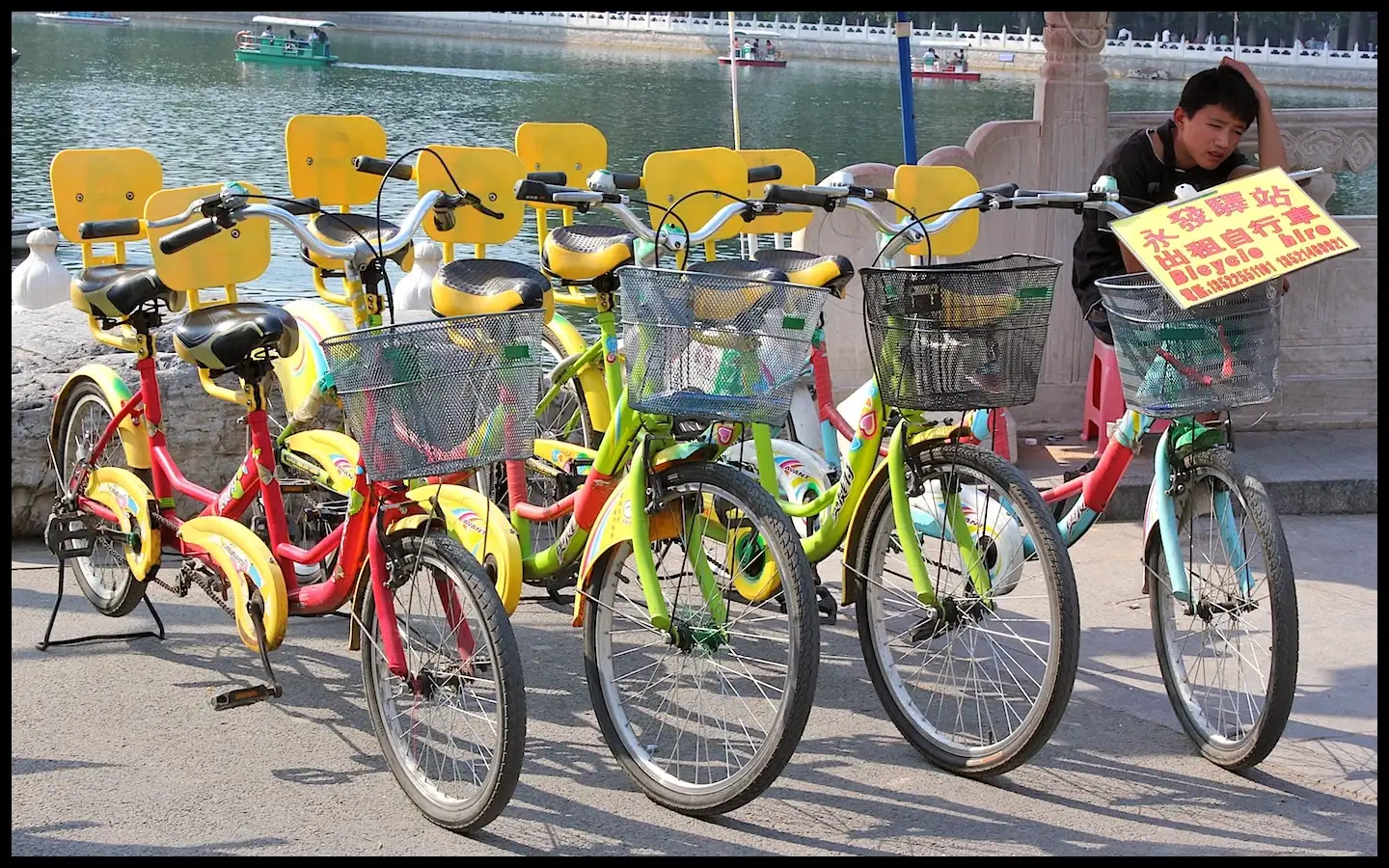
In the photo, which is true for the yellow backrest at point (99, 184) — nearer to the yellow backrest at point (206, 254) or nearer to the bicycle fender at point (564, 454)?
the yellow backrest at point (206, 254)

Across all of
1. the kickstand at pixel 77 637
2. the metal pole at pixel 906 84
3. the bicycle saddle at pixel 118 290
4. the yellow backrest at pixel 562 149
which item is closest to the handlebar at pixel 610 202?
the bicycle saddle at pixel 118 290

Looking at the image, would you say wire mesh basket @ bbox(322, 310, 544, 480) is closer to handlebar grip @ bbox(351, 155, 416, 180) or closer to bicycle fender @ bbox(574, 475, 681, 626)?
bicycle fender @ bbox(574, 475, 681, 626)

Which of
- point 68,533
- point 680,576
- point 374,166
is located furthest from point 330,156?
point 680,576

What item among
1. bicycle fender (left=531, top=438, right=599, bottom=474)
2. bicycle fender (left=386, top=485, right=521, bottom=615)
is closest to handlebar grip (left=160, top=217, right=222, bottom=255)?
bicycle fender (left=386, top=485, right=521, bottom=615)

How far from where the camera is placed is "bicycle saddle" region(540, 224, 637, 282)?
3.94 metres

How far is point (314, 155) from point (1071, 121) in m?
2.89

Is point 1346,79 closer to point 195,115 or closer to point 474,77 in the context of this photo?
point 474,77

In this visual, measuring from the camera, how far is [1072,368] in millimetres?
6234

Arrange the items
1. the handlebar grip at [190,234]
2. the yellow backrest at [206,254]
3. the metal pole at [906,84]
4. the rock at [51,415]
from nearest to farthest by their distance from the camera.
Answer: the handlebar grip at [190,234]
the yellow backrest at [206,254]
the rock at [51,415]
the metal pole at [906,84]

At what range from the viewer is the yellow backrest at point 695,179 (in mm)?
4609

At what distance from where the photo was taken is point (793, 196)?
140 inches

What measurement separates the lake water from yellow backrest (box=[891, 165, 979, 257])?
689 centimetres

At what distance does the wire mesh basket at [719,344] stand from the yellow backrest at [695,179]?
4.29 feet

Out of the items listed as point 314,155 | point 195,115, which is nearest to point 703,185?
point 314,155
